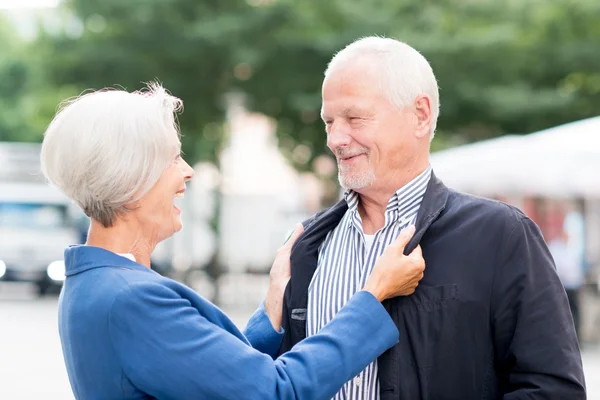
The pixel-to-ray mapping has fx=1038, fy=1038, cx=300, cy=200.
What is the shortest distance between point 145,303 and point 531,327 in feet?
3.36

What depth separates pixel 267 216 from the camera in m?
36.8

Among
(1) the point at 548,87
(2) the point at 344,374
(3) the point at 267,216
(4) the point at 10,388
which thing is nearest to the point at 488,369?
(2) the point at 344,374

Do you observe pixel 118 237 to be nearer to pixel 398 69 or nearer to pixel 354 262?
pixel 354 262

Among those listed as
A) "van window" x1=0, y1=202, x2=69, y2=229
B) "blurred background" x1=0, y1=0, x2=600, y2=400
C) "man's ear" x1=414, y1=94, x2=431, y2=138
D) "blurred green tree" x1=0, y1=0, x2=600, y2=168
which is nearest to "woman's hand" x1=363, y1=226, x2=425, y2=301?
"man's ear" x1=414, y1=94, x2=431, y2=138

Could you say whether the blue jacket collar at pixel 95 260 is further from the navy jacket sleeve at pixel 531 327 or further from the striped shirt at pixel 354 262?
the navy jacket sleeve at pixel 531 327

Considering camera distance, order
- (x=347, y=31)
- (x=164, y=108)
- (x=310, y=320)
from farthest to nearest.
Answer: (x=347, y=31)
(x=310, y=320)
(x=164, y=108)

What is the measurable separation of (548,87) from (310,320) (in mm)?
20998

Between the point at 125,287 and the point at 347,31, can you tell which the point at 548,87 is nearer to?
the point at 347,31

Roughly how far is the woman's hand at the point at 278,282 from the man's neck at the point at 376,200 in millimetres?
223

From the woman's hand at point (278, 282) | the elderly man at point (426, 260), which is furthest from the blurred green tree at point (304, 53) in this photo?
the elderly man at point (426, 260)

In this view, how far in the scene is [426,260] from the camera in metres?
2.88

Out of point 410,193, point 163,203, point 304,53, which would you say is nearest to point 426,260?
point 410,193

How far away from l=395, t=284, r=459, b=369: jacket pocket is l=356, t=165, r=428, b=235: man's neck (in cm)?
41

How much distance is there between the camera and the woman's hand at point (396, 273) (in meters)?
2.74
